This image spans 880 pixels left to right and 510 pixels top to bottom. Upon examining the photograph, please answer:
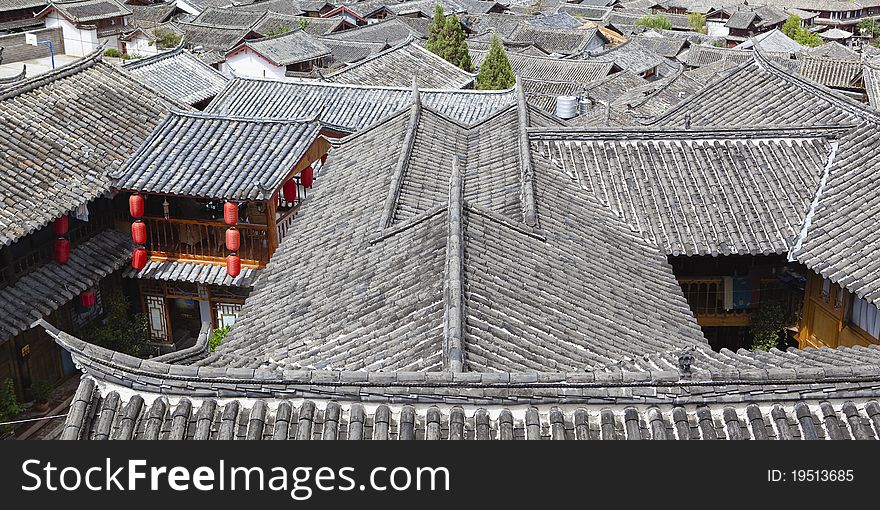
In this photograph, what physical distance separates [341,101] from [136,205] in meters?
14.7

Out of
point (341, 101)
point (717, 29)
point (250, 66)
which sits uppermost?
point (341, 101)

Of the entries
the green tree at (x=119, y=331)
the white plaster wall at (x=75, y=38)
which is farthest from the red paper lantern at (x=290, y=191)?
the white plaster wall at (x=75, y=38)

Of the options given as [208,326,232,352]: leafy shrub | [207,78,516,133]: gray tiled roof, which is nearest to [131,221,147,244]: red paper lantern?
[208,326,232,352]: leafy shrub

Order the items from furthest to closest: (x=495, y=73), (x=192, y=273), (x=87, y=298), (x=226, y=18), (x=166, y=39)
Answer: (x=226, y=18), (x=166, y=39), (x=495, y=73), (x=192, y=273), (x=87, y=298)

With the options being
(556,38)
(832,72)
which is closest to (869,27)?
(556,38)

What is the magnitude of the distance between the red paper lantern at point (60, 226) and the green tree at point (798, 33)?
8981 centimetres

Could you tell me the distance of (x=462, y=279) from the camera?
42.9 ft

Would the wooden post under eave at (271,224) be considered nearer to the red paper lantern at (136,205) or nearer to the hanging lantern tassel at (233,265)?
the hanging lantern tassel at (233,265)

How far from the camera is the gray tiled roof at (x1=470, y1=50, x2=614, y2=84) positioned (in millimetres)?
68062

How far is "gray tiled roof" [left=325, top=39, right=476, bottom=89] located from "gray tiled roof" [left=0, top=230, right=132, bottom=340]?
69.2 ft

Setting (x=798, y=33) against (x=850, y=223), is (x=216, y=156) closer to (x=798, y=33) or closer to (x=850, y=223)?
(x=850, y=223)

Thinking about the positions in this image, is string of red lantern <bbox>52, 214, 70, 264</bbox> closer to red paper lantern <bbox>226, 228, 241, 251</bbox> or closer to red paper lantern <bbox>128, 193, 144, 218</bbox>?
red paper lantern <bbox>128, 193, 144, 218</bbox>

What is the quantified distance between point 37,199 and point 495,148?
10133 mm

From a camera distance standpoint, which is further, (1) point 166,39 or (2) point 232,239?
(1) point 166,39
